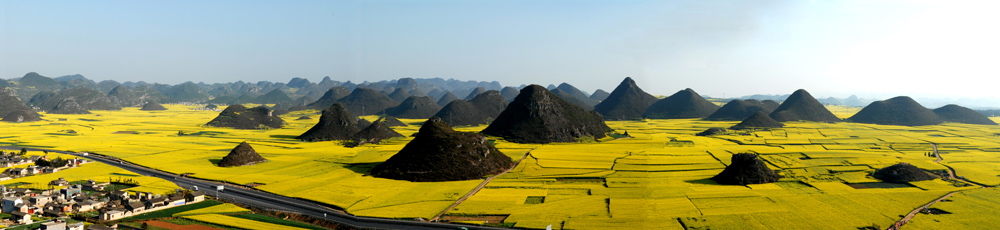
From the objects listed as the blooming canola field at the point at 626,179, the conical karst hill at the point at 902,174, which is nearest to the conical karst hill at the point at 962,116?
the blooming canola field at the point at 626,179

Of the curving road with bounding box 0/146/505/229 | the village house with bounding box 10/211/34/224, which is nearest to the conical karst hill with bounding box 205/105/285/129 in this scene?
the curving road with bounding box 0/146/505/229

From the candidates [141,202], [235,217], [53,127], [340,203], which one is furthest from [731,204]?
[53,127]

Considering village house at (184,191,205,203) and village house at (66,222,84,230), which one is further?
village house at (184,191,205,203)

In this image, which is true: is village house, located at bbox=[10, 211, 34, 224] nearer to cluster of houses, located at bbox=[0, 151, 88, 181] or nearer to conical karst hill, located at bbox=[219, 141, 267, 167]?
cluster of houses, located at bbox=[0, 151, 88, 181]

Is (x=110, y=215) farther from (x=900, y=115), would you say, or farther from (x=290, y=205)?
(x=900, y=115)

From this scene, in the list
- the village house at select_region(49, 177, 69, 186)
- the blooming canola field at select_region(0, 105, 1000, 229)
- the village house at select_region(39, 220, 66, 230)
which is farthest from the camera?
the village house at select_region(49, 177, 69, 186)
